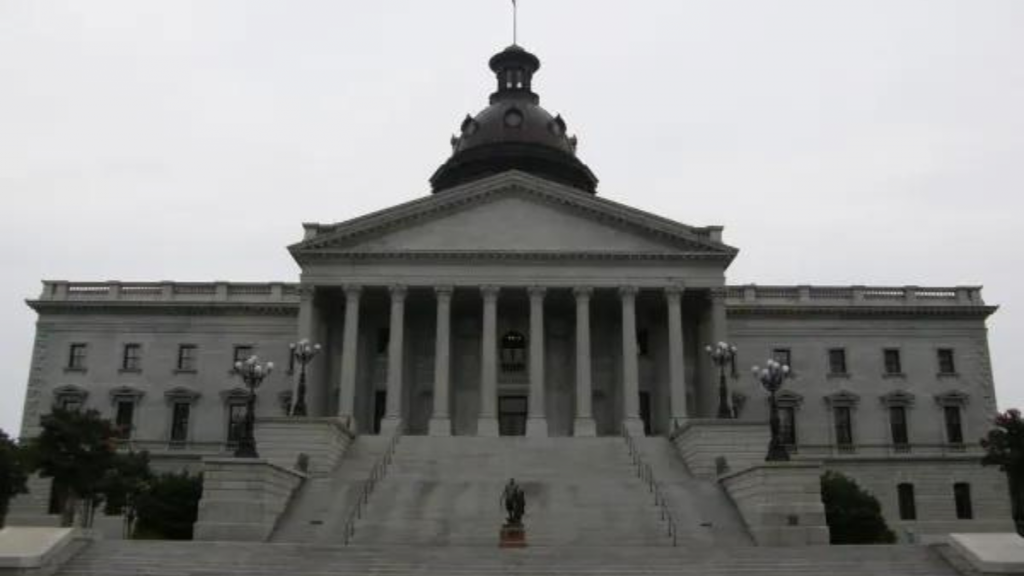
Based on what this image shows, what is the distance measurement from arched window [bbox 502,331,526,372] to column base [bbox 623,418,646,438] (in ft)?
25.8

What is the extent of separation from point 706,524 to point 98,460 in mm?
24142

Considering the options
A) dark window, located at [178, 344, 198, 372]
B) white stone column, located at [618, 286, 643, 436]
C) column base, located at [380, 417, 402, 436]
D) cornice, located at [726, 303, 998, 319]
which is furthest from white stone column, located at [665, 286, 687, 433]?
dark window, located at [178, 344, 198, 372]

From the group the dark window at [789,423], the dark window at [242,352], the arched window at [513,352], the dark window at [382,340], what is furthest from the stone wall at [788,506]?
the dark window at [242,352]

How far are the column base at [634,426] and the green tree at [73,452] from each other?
909 inches

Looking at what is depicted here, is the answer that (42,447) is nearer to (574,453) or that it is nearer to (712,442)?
(574,453)

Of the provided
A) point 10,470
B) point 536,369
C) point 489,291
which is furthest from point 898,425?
point 10,470

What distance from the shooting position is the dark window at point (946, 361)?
56.7 metres

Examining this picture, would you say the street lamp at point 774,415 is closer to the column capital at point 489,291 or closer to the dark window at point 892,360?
the column capital at point 489,291

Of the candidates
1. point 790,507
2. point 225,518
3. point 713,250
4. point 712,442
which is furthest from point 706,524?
point 713,250

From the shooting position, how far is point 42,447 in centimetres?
3950

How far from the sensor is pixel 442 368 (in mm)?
49531

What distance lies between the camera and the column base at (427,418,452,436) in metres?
48.0

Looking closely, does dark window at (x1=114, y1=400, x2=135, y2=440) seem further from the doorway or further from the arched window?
the arched window

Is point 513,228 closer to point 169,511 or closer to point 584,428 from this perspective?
point 584,428
